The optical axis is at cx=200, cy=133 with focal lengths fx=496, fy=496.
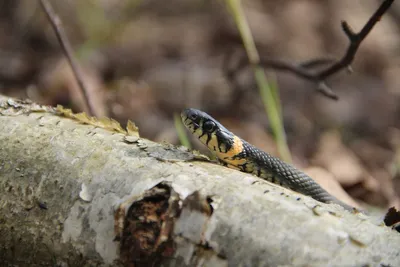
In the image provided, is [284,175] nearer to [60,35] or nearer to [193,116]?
[193,116]

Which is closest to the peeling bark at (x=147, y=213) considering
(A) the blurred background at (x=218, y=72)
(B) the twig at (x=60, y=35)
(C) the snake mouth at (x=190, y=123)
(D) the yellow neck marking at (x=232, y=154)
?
(D) the yellow neck marking at (x=232, y=154)

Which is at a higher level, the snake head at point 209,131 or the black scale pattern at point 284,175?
the snake head at point 209,131

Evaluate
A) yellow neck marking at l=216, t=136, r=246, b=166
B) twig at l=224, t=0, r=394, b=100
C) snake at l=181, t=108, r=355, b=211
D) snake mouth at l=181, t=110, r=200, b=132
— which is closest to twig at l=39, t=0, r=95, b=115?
snake mouth at l=181, t=110, r=200, b=132

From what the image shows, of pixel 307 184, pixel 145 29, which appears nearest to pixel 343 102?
pixel 145 29

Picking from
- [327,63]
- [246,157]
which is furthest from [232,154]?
[327,63]

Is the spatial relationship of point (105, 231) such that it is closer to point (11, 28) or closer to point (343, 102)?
point (343, 102)

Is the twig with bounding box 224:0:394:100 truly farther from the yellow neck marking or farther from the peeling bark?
the peeling bark

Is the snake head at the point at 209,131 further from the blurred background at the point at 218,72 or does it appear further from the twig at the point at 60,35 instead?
the blurred background at the point at 218,72
